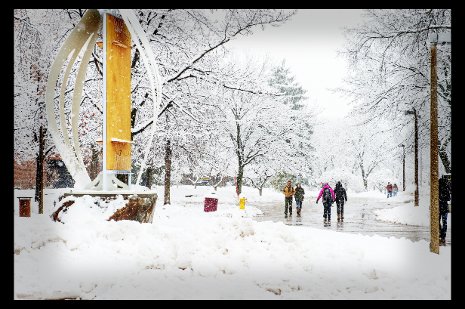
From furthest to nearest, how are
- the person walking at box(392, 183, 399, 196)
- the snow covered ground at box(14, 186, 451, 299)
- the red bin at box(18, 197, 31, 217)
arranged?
the person walking at box(392, 183, 399, 196), the red bin at box(18, 197, 31, 217), the snow covered ground at box(14, 186, 451, 299)

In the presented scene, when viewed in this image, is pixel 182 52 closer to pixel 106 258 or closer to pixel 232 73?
pixel 232 73

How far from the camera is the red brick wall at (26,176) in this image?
92.8 ft

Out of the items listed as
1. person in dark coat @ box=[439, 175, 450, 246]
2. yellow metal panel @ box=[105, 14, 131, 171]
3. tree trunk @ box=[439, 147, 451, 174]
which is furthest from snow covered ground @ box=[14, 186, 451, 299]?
tree trunk @ box=[439, 147, 451, 174]

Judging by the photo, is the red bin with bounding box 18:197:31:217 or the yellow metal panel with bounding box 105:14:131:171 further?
the red bin with bounding box 18:197:31:217

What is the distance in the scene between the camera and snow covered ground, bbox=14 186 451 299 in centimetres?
609

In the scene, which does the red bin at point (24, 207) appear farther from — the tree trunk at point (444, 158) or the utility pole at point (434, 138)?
the tree trunk at point (444, 158)

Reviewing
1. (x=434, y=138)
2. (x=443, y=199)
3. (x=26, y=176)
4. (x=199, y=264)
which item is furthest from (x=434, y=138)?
(x=26, y=176)

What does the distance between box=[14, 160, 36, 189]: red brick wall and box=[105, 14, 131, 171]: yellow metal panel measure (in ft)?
72.1

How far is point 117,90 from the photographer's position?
8.11m

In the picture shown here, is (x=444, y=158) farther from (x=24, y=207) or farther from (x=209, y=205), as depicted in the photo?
(x=24, y=207)

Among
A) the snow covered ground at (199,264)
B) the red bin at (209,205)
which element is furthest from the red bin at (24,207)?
the snow covered ground at (199,264)

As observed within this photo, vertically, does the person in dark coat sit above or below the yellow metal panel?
below

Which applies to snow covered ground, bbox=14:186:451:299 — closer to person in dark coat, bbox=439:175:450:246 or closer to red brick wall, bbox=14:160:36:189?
person in dark coat, bbox=439:175:450:246

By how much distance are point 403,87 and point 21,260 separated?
526 inches
